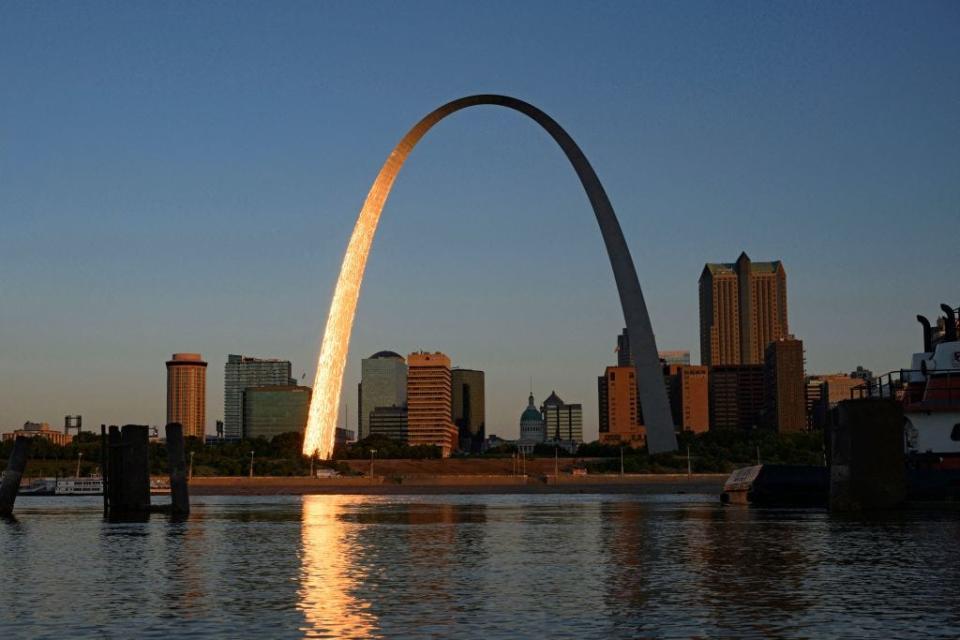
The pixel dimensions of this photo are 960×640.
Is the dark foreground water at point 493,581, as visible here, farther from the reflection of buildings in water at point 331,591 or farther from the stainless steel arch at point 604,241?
the stainless steel arch at point 604,241

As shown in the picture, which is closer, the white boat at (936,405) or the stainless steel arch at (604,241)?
the white boat at (936,405)

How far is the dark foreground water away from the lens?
18906 mm

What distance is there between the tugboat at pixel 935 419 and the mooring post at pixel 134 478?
100ft

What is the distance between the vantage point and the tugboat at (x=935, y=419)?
154 ft

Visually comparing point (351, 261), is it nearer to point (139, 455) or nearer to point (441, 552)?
point (139, 455)

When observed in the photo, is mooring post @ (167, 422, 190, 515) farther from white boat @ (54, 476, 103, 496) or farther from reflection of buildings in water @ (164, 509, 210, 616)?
white boat @ (54, 476, 103, 496)

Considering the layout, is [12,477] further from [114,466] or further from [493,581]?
[493,581]

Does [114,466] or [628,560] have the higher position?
[114,466]

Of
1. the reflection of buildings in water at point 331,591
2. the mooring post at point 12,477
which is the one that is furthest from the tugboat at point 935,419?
the mooring post at point 12,477

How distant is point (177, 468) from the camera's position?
54031 millimetres

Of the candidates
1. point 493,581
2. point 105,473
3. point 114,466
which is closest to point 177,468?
point 114,466

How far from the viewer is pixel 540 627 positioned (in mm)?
18750

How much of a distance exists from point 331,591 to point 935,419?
1230 inches

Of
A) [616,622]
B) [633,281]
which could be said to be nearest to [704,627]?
[616,622]
